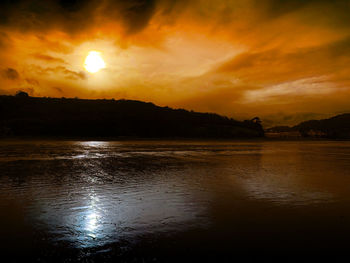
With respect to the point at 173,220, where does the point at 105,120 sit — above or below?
above

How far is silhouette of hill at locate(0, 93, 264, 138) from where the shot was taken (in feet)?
370

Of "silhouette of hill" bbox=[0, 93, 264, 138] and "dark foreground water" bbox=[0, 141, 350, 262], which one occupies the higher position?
"silhouette of hill" bbox=[0, 93, 264, 138]

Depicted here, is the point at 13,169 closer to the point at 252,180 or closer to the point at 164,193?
the point at 164,193

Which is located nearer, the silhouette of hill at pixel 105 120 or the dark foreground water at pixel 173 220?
the dark foreground water at pixel 173 220

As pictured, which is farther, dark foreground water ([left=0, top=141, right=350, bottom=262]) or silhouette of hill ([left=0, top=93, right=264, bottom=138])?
silhouette of hill ([left=0, top=93, right=264, bottom=138])

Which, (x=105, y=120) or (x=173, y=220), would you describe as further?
(x=105, y=120)

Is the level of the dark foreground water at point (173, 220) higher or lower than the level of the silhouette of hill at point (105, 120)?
lower

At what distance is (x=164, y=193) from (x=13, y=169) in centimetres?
1427

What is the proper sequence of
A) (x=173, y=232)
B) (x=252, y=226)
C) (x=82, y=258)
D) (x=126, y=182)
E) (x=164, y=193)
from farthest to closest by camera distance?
(x=126, y=182)
(x=164, y=193)
(x=252, y=226)
(x=173, y=232)
(x=82, y=258)

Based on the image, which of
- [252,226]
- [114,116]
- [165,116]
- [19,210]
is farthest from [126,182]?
[165,116]

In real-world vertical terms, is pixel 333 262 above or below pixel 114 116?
below

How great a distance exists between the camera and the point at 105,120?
5231 inches

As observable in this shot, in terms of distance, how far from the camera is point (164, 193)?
13.9 meters

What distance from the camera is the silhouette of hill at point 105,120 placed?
112869mm
